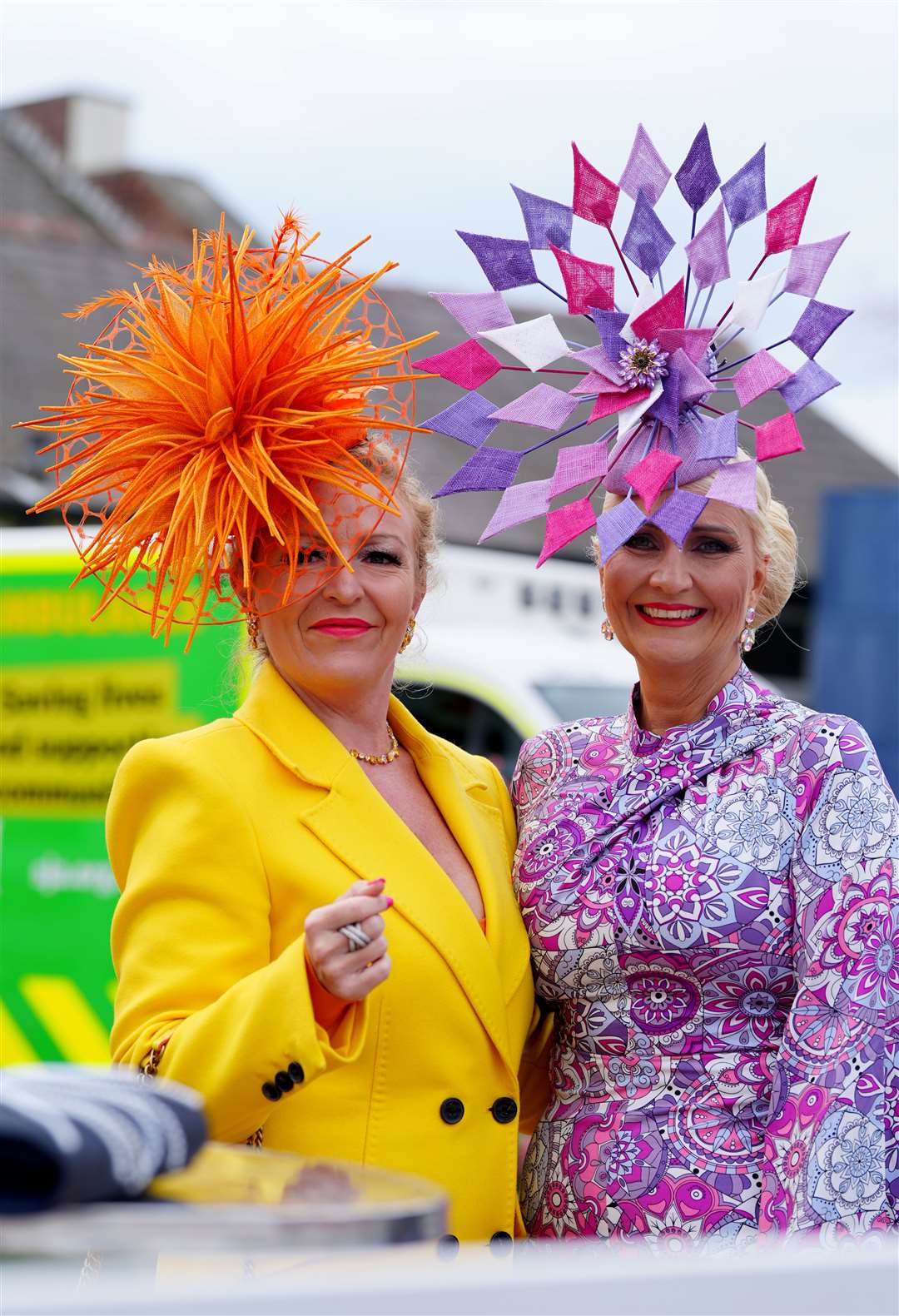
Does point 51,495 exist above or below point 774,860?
above

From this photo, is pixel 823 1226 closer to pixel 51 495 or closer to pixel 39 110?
pixel 51 495

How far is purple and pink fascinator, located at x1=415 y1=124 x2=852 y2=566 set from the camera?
272cm

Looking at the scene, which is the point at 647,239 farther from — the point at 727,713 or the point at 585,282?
the point at 727,713

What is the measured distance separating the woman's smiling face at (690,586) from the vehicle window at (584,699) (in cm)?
420

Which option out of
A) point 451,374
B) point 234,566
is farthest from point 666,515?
point 234,566

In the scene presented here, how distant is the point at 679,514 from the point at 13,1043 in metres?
4.74

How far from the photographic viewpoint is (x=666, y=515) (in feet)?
8.86

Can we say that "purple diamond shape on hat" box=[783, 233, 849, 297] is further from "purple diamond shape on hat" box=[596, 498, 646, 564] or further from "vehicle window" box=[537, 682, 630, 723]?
"vehicle window" box=[537, 682, 630, 723]

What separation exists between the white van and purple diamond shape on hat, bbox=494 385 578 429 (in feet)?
12.7

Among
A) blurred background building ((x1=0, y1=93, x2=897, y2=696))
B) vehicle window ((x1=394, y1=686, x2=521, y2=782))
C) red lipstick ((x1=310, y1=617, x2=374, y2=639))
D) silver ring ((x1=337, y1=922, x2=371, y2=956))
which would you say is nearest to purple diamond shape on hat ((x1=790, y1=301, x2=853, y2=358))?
red lipstick ((x1=310, y1=617, x2=374, y2=639))

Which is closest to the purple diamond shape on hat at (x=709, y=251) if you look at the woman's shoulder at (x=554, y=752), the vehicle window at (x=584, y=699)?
the woman's shoulder at (x=554, y=752)

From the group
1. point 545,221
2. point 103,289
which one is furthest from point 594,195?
point 103,289

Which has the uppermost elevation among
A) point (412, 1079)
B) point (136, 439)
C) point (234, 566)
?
point (136, 439)

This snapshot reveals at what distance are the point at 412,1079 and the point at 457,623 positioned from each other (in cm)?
524
